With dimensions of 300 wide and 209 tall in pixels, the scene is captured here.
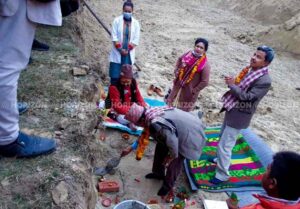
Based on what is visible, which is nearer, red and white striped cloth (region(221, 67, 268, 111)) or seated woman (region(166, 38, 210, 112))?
red and white striped cloth (region(221, 67, 268, 111))

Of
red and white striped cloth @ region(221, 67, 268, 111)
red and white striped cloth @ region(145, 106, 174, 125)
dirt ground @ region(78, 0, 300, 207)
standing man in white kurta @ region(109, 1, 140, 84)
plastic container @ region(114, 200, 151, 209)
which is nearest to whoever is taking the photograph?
plastic container @ region(114, 200, 151, 209)

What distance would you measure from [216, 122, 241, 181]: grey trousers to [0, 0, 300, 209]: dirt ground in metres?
0.30

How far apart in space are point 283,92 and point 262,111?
1464mm

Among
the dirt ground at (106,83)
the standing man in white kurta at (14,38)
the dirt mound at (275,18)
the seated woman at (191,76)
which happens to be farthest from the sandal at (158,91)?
the dirt mound at (275,18)

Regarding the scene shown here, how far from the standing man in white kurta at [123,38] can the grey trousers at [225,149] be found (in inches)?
87.8

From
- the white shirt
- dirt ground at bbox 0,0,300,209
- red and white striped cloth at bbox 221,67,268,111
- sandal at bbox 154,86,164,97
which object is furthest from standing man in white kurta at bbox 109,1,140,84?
red and white striped cloth at bbox 221,67,268,111

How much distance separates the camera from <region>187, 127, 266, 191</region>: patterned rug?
4477 mm

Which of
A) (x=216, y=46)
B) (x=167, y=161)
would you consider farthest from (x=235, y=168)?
(x=216, y=46)

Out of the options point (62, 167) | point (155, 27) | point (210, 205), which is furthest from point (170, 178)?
point (155, 27)

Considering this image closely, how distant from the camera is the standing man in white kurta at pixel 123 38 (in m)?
5.74

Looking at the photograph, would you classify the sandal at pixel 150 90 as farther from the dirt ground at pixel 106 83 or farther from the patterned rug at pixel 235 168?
the patterned rug at pixel 235 168

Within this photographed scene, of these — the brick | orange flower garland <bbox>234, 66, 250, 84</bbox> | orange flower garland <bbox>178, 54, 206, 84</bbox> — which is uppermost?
orange flower garland <bbox>234, 66, 250, 84</bbox>

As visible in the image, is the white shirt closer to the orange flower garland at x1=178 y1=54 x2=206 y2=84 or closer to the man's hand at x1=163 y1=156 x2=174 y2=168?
the orange flower garland at x1=178 y1=54 x2=206 y2=84

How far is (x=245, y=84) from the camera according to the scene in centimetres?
393
